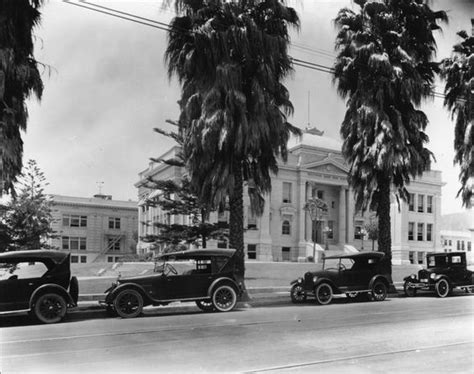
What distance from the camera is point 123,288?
12.1 metres

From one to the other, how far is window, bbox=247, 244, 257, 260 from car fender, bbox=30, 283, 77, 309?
39805mm

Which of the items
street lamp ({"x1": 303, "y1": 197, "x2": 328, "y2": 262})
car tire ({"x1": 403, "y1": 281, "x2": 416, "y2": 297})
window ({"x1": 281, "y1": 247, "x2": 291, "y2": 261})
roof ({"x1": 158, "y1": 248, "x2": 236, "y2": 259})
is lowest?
window ({"x1": 281, "y1": 247, "x2": 291, "y2": 261})

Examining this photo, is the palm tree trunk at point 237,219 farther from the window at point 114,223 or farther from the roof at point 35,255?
the window at point 114,223

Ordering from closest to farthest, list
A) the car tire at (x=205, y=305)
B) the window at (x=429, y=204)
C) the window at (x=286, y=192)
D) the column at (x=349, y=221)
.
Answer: the car tire at (x=205, y=305)
the window at (x=286, y=192)
the window at (x=429, y=204)
the column at (x=349, y=221)

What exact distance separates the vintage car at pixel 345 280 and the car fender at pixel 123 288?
17.2ft

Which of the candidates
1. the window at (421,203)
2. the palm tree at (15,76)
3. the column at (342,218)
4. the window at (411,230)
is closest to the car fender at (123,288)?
the palm tree at (15,76)

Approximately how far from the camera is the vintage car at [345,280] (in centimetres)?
1530

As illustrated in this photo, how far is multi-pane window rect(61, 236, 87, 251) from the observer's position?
3242 cm

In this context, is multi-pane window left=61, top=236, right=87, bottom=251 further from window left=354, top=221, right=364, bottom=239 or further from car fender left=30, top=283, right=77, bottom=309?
window left=354, top=221, right=364, bottom=239

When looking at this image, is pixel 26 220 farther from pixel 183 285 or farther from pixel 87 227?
pixel 87 227

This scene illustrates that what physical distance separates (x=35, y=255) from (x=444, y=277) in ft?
44.4

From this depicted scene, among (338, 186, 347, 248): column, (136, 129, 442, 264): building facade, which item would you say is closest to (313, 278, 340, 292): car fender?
(136, 129, 442, 264): building facade

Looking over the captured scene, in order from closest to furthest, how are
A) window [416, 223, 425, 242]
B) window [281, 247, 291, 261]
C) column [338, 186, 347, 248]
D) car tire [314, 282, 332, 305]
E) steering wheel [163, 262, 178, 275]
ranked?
steering wheel [163, 262, 178, 275] → car tire [314, 282, 332, 305] → window [281, 247, 291, 261] → window [416, 223, 425, 242] → column [338, 186, 347, 248]

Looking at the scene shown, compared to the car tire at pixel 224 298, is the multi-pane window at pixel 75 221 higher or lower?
higher
